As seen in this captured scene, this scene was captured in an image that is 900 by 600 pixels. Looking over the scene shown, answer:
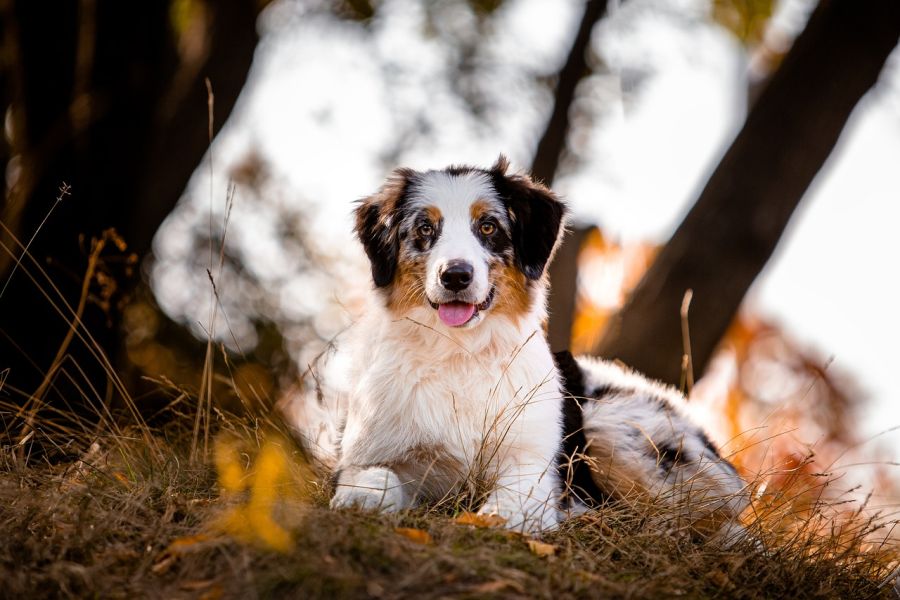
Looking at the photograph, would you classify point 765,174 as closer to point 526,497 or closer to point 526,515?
point 526,497

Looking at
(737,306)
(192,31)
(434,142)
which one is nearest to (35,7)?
(192,31)

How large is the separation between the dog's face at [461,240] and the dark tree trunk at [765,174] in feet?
5.07

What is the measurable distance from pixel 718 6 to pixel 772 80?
441 centimetres

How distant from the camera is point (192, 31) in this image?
7.79 metres

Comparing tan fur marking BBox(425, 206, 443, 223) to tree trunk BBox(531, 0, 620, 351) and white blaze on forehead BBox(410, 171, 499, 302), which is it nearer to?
white blaze on forehead BBox(410, 171, 499, 302)

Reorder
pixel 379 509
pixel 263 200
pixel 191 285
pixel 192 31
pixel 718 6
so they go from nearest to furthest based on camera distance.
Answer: pixel 379 509 < pixel 192 31 < pixel 718 6 < pixel 191 285 < pixel 263 200

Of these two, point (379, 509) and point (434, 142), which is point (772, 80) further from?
point (434, 142)

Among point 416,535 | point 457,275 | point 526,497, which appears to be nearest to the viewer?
point 416,535

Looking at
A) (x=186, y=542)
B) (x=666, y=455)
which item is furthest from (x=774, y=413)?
(x=186, y=542)

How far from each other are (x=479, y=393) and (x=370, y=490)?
2.65 feet

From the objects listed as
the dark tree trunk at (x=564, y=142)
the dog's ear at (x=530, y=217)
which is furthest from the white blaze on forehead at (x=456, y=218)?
the dark tree trunk at (x=564, y=142)

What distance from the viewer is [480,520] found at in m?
3.37

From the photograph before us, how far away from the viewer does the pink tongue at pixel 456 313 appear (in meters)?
4.11

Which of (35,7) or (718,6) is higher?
(718,6)
